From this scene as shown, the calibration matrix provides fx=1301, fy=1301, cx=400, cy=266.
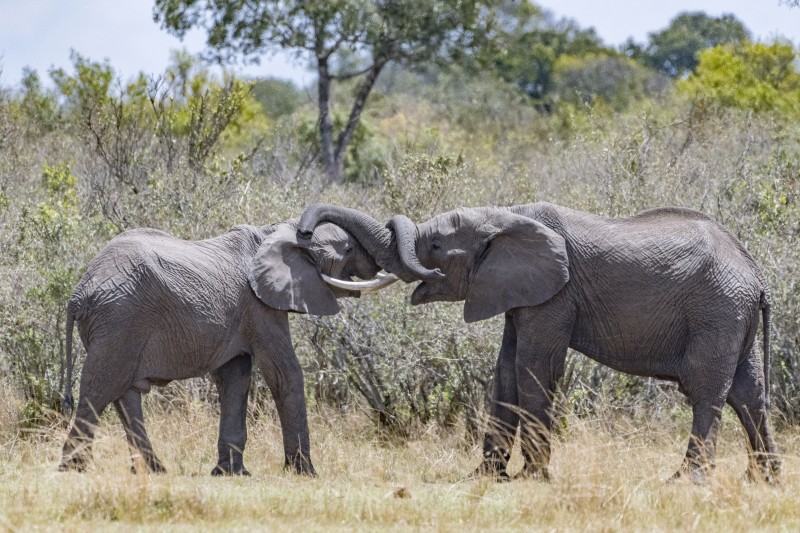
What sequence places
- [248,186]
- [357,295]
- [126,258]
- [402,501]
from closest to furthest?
[402,501]
[126,258]
[357,295]
[248,186]

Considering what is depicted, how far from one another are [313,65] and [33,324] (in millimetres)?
21372

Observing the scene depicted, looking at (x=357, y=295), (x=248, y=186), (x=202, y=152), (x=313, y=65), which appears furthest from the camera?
(x=313, y=65)

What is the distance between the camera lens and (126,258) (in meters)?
10.1

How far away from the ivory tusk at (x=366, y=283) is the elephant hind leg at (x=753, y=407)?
2.92m

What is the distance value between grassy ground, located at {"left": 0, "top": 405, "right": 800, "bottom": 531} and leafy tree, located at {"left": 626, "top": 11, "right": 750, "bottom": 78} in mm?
69504

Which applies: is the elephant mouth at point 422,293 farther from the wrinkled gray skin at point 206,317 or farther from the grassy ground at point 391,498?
the grassy ground at point 391,498

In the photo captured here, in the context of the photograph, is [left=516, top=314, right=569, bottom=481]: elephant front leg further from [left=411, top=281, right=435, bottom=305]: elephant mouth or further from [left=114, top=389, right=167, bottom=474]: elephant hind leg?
[left=114, top=389, right=167, bottom=474]: elephant hind leg

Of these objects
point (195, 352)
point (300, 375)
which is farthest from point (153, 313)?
point (300, 375)

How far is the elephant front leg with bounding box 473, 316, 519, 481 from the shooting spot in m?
10.4

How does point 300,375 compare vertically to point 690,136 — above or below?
below

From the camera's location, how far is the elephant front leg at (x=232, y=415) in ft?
34.7

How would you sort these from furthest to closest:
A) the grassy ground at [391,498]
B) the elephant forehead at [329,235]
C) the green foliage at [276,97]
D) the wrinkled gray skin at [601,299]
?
the green foliage at [276,97]
the elephant forehead at [329,235]
the wrinkled gray skin at [601,299]
the grassy ground at [391,498]

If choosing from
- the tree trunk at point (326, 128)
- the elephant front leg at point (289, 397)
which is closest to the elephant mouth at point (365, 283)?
the elephant front leg at point (289, 397)

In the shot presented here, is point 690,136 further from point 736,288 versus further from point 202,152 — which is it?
point 736,288
